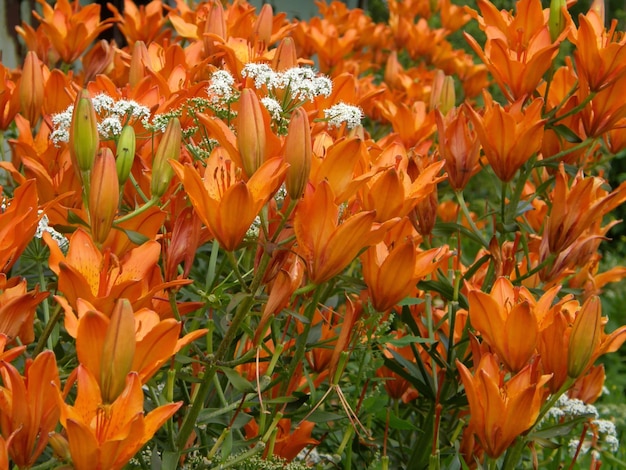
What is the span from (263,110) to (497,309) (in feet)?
1.43

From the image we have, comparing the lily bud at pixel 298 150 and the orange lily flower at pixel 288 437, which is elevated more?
the lily bud at pixel 298 150

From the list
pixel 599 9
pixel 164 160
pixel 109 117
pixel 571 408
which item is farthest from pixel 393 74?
pixel 164 160

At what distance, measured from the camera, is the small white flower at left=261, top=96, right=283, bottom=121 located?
1243 millimetres

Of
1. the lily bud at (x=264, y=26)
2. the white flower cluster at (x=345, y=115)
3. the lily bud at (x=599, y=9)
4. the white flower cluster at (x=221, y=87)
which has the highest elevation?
the lily bud at (x=599, y=9)

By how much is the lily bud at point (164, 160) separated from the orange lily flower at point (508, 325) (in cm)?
46

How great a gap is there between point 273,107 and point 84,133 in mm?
262

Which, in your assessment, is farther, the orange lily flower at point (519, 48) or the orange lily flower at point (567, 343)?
the orange lily flower at point (519, 48)

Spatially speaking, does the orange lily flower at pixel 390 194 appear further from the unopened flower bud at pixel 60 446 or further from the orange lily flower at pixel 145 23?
the orange lily flower at pixel 145 23

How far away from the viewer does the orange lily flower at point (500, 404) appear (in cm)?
117

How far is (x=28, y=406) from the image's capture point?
0.94 meters

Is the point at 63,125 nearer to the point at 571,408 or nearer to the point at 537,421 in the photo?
the point at 537,421

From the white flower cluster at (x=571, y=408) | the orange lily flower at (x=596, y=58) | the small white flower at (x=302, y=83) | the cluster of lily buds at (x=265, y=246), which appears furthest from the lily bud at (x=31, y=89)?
the white flower cluster at (x=571, y=408)

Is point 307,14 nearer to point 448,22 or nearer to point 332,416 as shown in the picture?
point 448,22

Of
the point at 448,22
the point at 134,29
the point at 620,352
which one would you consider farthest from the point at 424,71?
the point at 620,352
